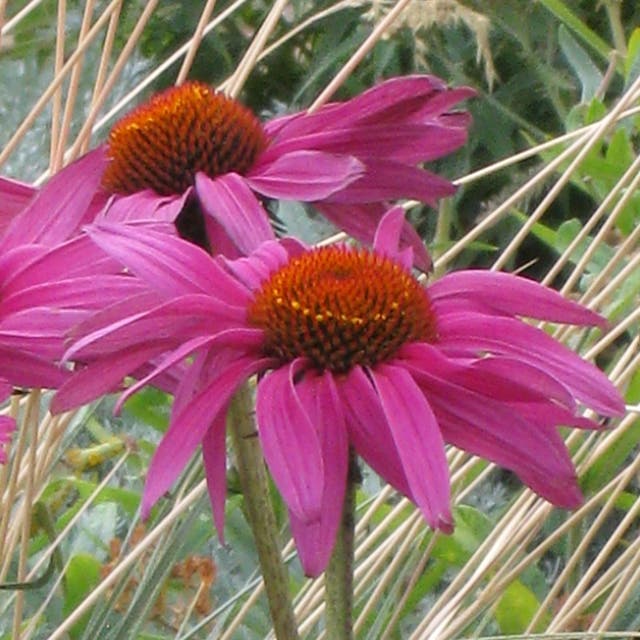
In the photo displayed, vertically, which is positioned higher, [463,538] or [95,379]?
[95,379]

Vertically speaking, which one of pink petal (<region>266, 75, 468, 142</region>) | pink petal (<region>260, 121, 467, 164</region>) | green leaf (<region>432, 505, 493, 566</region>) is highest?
pink petal (<region>266, 75, 468, 142</region>)

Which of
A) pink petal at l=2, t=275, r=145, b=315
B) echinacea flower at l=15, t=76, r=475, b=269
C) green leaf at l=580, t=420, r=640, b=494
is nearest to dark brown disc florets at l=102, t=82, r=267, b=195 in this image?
echinacea flower at l=15, t=76, r=475, b=269

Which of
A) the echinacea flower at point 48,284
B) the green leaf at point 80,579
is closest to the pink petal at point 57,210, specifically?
the echinacea flower at point 48,284

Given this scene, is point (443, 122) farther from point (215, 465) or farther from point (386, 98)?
point (215, 465)


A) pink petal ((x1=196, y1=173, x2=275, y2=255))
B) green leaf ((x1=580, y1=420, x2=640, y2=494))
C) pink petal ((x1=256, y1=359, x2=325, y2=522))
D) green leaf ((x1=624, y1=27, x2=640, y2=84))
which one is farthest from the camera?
green leaf ((x1=624, y1=27, x2=640, y2=84))

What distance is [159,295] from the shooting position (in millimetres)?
358

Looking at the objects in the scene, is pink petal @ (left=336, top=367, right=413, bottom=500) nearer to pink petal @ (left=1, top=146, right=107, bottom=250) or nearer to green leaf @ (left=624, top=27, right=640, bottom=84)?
pink petal @ (left=1, top=146, right=107, bottom=250)

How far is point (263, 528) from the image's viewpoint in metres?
0.35

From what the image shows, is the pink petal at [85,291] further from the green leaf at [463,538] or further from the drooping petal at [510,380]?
the green leaf at [463,538]

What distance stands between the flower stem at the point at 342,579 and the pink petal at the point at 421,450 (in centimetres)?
2

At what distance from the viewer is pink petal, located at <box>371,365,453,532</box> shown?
0.31m

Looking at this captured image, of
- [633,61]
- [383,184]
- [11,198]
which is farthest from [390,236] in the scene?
[633,61]

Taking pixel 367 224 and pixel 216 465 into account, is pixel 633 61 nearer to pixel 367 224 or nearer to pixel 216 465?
pixel 367 224

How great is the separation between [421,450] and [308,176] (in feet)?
0.46
